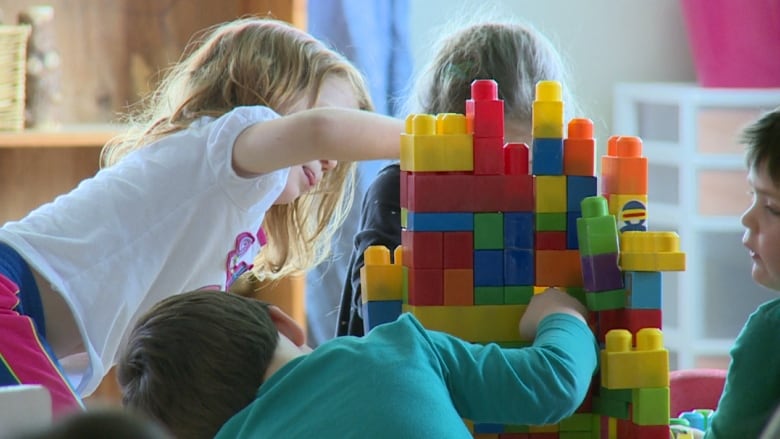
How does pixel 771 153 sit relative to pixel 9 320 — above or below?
above

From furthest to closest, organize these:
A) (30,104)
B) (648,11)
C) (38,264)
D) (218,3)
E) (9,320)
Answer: (648,11) → (218,3) → (30,104) → (38,264) → (9,320)

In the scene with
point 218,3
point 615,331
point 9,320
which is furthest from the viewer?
point 218,3

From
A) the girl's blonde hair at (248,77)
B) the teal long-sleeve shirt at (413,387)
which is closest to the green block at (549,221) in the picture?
the teal long-sleeve shirt at (413,387)

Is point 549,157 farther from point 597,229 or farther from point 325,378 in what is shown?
point 325,378

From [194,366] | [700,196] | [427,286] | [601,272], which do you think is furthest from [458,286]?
[700,196]

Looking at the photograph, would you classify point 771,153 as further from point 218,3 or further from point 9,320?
point 218,3

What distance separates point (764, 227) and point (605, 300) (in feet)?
0.65

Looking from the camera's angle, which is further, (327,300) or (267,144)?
(327,300)

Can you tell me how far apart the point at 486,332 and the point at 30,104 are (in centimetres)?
136

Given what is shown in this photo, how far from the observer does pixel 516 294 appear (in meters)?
1.04

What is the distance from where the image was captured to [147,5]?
232 cm

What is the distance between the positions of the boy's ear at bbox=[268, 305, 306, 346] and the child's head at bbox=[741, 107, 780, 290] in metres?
0.45

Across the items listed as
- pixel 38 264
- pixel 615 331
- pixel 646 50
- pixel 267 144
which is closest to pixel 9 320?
pixel 38 264

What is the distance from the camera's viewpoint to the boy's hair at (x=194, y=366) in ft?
2.95
